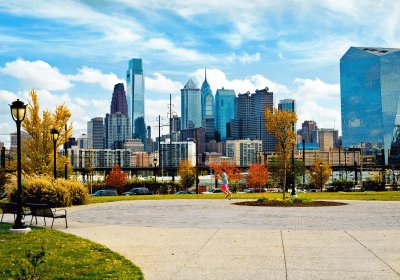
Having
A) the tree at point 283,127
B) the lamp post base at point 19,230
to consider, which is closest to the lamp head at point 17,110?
the lamp post base at point 19,230

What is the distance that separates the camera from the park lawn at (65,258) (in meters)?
9.11

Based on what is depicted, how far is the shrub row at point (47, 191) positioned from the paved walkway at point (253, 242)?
16.1 feet

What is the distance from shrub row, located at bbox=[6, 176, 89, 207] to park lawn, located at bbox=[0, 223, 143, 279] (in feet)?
36.1

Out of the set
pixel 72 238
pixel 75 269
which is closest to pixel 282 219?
pixel 72 238

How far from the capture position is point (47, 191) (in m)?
25.5

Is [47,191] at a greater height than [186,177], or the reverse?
[47,191]

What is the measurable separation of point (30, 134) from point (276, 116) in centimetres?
1734

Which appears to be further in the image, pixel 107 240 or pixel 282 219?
pixel 282 219

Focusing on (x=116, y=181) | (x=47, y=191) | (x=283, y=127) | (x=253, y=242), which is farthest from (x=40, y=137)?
(x=116, y=181)

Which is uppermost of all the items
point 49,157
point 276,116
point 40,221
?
point 276,116

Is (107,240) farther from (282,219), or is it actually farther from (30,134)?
(30,134)

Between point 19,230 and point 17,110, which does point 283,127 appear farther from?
point 19,230

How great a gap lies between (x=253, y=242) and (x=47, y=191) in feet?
50.8

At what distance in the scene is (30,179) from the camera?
26.3 metres
